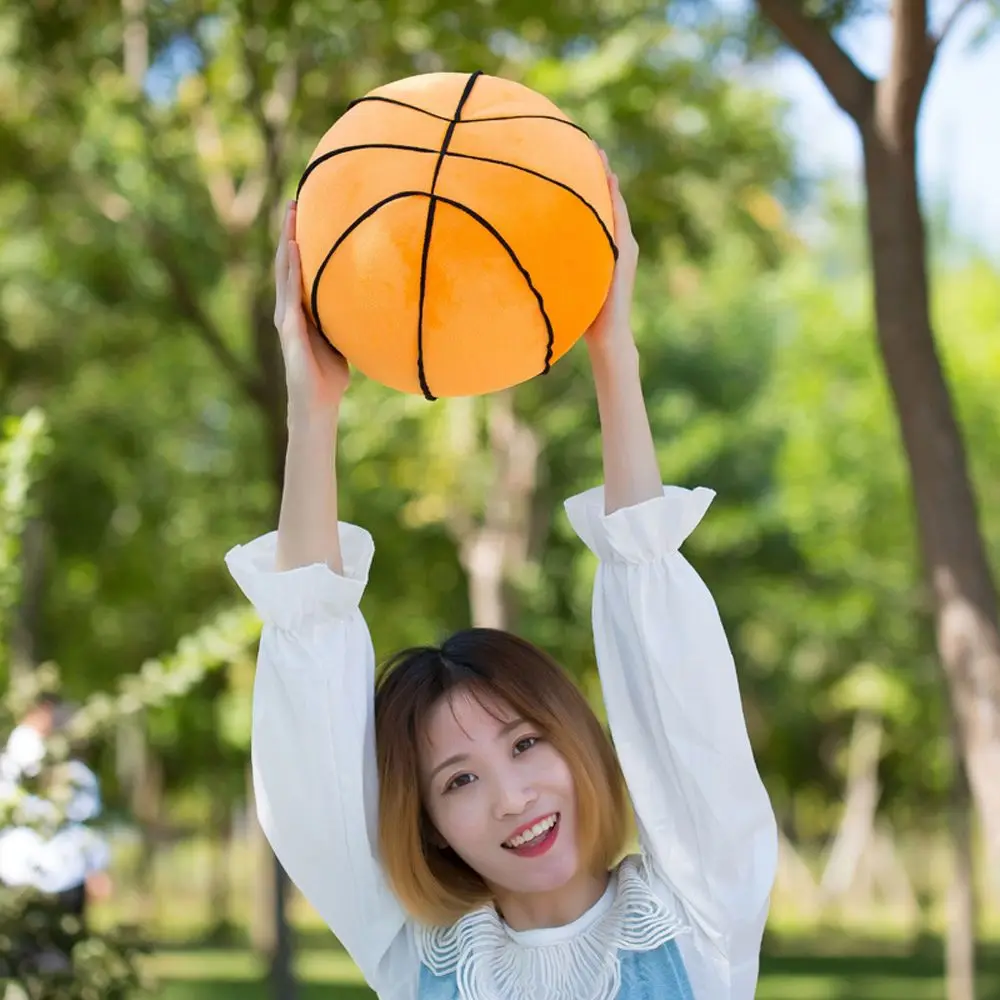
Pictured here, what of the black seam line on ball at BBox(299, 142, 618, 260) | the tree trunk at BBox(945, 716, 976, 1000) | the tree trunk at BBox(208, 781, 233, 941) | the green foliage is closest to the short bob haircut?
the black seam line on ball at BBox(299, 142, 618, 260)

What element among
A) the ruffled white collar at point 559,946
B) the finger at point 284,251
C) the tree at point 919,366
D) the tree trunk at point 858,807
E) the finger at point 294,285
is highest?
the tree trunk at point 858,807

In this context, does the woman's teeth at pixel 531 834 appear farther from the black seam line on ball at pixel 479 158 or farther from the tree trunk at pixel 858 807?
the tree trunk at pixel 858 807

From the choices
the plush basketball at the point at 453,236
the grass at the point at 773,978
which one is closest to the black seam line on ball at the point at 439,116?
the plush basketball at the point at 453,236

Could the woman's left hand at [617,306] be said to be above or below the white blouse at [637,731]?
above

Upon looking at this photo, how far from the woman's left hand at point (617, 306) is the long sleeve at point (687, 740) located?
10.6 inches

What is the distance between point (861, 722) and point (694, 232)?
14091mm

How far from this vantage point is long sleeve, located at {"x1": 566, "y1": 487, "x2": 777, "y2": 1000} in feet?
7.40

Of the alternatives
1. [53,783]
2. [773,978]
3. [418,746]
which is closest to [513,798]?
[418,746]

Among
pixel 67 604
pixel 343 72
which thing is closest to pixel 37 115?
pixel 343 72

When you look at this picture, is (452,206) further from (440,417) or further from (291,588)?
(440,417)

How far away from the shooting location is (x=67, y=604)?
663 inches

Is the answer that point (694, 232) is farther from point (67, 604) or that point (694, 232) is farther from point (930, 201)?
point (930, 201)

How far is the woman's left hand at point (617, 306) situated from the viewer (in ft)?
8.08

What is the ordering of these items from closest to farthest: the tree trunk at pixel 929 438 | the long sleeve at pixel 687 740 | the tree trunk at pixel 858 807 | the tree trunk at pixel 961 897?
the long sleeve at pixel 687 740
the tree trunk at pixel 929 438
the tree trunk at pixel 961 897
the tree trunk at pixel 858 807
